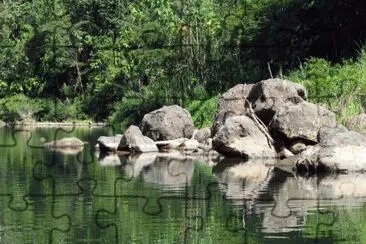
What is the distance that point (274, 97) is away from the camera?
78.8 ft

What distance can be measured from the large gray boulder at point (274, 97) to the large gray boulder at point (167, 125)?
3.15 m

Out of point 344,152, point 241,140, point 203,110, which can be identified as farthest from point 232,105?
point 344,152

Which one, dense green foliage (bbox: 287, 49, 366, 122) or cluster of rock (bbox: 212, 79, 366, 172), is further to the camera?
dense green foliage (bbox: 287, 49, 366, 122)

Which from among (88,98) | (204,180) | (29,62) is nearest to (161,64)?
(88,98)

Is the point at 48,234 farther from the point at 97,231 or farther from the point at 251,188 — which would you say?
the point at 251,188

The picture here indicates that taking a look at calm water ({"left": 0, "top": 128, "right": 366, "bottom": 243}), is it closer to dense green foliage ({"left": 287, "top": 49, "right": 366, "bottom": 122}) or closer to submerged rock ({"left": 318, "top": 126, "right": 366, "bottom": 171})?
submerged rock ({"left": 318, "top": 126, "right": 366, "bottom": 171})

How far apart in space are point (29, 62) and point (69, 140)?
23108 mm

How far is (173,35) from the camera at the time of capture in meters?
39.8

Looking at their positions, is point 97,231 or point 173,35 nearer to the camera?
point 97,231

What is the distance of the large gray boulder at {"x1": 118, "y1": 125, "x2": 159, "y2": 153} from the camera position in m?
25.0

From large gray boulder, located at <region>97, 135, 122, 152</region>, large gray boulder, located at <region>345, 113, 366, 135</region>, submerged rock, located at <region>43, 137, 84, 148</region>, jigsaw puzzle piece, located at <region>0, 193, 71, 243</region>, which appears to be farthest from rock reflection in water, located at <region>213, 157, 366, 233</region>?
submerged rock, located at <region>43, 137, 84, 148</region>

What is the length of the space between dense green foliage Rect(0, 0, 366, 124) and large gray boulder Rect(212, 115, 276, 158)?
6.46 meters
